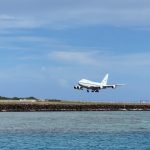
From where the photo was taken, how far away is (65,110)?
625 feet

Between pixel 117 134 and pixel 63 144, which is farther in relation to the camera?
pixel 117 134

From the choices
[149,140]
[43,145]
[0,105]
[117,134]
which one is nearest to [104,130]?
[117,134]

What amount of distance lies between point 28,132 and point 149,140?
63.6ft

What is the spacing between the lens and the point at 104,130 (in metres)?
93.2

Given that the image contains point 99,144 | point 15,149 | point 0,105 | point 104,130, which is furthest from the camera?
point 0,105

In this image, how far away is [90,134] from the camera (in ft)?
279

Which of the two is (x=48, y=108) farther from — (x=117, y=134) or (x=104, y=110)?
(x=117, y=134)

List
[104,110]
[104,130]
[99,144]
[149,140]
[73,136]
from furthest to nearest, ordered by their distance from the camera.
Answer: [104,110] < [104,130] < [73,136] < [149,140] < [99,144]

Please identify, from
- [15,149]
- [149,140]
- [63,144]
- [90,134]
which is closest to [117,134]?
[90,134]

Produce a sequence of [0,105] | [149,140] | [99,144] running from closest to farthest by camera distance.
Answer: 1. [99,144]
2. [149,140]
3. [0,105]

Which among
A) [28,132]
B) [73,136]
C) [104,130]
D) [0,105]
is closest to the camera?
[73,136]

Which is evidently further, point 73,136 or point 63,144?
point 73,136

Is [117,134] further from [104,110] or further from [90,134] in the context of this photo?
[104,110]

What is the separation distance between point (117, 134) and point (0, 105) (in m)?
106
